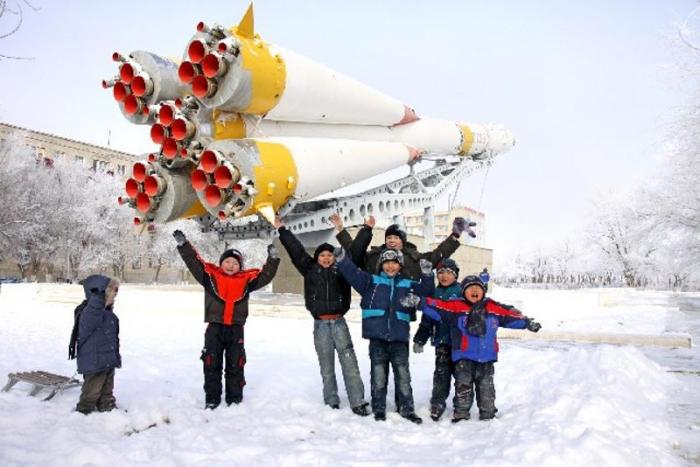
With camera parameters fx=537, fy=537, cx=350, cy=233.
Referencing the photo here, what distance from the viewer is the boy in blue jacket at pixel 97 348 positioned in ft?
15.4

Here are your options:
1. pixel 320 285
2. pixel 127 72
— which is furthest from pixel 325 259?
pixel 127 72

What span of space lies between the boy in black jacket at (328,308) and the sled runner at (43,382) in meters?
2.41

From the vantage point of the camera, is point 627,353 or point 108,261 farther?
point 108,261

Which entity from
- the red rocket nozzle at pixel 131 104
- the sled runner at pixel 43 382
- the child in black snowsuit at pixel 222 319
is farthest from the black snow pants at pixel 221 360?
the red rocket nozzle at pixel 131 104

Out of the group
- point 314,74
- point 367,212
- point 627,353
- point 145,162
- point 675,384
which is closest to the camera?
point 675,384

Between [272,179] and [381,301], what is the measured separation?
230cm

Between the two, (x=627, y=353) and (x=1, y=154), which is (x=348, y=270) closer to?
(x=627, y=353)

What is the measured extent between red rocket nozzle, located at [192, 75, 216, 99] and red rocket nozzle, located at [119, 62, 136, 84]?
976 millimetres

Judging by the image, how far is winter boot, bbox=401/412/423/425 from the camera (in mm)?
4664

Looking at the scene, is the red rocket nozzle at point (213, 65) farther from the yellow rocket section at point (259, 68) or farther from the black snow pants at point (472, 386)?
the black snow pants at point (472, 386)

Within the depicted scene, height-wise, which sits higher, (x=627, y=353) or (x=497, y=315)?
(x=497, y=315)

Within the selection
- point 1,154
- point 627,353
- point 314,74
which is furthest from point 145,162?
point 1,154

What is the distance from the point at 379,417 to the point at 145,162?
12.6ft

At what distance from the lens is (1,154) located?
27.9 m
